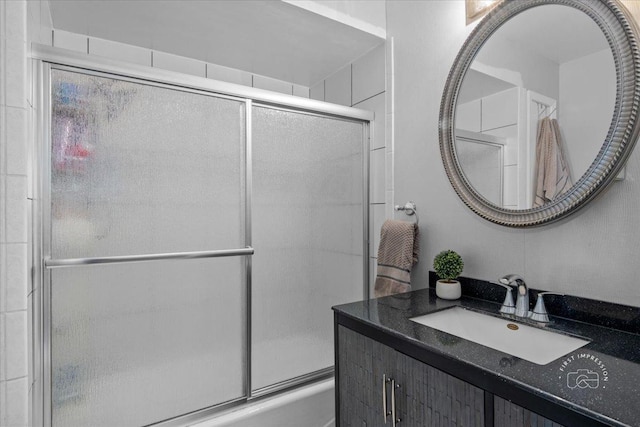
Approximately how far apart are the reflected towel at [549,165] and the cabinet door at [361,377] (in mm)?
702

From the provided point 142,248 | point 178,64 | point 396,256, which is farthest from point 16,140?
point 396,256

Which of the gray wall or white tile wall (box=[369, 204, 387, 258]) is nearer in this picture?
the gray wall

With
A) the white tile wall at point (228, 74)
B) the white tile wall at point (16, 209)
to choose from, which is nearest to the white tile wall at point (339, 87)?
the white tile wall at point (228, 74)

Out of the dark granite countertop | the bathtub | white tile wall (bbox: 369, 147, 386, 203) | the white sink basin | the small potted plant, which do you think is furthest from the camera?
white tile wall (bbox: 369, 147, 386, 203)

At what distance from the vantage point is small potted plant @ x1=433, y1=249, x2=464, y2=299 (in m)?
1.30

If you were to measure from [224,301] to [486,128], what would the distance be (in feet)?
4.12

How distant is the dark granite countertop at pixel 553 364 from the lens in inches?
24.0

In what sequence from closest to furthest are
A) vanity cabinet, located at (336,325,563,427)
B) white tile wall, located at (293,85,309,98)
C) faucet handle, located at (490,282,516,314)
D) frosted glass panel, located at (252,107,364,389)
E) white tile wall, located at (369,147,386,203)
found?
vanity cabinet, located at (336,325,563,427), faucet handle, located at (490,282,516,314), frosted glass panel, located at (252,107,364,389), white tile wall, located at (369,147,386,203), white tile wall, located at (293,85,309,98)

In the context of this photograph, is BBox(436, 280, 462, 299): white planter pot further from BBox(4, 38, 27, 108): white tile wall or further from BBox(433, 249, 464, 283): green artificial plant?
BBox(4, 38, 27, 108): white tile wall

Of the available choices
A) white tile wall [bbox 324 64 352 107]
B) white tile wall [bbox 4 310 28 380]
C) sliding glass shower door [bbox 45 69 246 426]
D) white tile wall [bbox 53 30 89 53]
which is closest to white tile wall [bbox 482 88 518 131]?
white tile wall [bbox 324 64 352 107]

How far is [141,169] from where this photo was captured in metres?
1.29

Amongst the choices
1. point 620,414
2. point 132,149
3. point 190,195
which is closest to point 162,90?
point 132,149

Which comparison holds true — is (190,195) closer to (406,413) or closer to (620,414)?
(406,413)

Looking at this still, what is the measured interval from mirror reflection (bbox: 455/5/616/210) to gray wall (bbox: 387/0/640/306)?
0.11 metres
